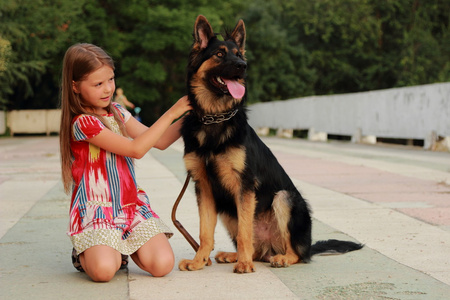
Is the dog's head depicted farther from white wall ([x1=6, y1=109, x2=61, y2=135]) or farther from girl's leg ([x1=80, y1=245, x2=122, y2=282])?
white wall ([x1=6, y1=109, x2=61, y2=135])

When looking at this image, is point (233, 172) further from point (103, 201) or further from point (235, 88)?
point (103, 201)

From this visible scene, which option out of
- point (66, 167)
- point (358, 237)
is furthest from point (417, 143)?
point (66, 167)

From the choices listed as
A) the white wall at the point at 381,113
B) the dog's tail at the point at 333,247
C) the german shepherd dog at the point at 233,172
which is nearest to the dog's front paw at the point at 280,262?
the german shepherd dog at the point at 233,172

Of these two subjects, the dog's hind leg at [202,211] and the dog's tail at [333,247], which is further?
the dog's tail at [333,247]

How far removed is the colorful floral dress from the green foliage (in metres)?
29.5

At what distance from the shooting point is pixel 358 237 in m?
5.53

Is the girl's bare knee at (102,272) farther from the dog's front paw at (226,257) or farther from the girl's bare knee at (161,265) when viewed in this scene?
the dog's front paw at (226,257)

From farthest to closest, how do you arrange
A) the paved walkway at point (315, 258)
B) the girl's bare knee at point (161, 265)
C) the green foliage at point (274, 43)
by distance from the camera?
1. the green foliage at point (274, 43)
2. the girl's bare knee at point (161, 265)
3. the paved walkway at point (315, 258)

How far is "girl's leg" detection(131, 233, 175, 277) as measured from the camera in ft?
13.7

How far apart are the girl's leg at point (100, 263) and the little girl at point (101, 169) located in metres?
0.01

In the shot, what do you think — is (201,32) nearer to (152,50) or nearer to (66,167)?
(66,167)

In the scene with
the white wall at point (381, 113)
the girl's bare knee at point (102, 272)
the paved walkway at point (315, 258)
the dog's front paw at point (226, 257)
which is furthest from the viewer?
the white wall at point (381, 113)

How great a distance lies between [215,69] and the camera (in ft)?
14.1

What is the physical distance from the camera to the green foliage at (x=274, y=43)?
40794mm
